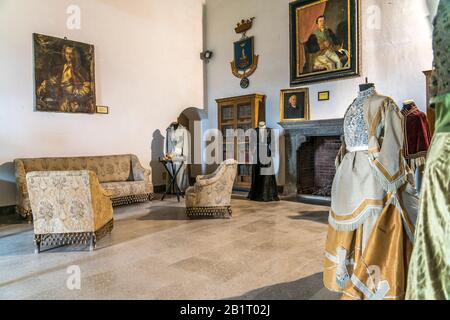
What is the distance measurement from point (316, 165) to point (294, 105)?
4.63 feet

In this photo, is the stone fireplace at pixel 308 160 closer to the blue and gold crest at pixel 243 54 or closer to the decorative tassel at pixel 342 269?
the blue and gold crest at pixel 243 54

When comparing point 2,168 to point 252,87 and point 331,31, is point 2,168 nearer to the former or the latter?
point 252,87

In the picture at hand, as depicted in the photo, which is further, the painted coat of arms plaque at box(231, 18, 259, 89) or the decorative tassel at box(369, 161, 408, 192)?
the painted coat of arms plaque at box(231, 18, 259, 89)

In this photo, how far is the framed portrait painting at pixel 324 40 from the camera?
18.9ft

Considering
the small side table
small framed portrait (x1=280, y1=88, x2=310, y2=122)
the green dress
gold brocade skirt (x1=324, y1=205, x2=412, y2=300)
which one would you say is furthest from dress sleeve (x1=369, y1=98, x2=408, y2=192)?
the small side table

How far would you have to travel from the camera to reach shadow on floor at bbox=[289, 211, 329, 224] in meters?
4.57

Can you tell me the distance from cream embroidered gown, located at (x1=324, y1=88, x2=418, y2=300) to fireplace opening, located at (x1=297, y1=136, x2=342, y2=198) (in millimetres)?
4428

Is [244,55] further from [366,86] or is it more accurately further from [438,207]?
[438,207]

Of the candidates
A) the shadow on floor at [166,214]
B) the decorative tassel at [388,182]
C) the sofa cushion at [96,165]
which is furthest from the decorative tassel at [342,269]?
the sofa cushion at [96,165]

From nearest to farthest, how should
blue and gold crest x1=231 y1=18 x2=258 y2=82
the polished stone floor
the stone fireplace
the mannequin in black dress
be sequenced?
the polished stone floor → the mannequin in black dress → the stone fireplace → blue and gold crest x1=231 y1=18 x2=258 y2=82

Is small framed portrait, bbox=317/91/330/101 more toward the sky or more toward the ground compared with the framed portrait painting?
more toward the ground

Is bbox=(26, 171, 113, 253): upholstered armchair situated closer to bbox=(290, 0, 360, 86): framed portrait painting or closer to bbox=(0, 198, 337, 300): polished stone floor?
bbox=(0, 198, 337, 300): polished stone floor

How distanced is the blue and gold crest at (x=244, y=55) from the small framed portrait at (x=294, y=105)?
1166 millimetres

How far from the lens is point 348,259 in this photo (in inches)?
81.2
